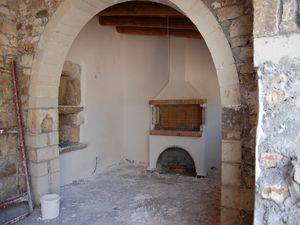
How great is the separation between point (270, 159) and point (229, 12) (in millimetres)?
1119

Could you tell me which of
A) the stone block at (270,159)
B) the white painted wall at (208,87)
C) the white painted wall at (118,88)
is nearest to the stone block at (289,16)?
the stone block at (270,159)

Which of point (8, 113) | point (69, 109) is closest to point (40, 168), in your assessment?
point (8, 113)

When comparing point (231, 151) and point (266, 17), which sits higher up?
point (266, 17)

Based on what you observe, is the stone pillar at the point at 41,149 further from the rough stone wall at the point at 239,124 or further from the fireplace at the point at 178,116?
the fireplace at the point at 178,116

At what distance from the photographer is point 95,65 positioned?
3.99 m

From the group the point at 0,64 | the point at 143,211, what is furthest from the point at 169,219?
the point at 0,64

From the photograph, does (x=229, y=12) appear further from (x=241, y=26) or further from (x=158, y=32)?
(x=158, y=32)

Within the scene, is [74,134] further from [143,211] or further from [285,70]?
[285,70]

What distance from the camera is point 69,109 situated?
3.46 meters

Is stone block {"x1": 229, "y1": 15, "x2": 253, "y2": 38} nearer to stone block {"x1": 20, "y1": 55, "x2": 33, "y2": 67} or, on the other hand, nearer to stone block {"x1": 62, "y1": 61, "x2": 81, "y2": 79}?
stone block {"x1": 20, "y1": 55, "x2": 33, "y2": 67}

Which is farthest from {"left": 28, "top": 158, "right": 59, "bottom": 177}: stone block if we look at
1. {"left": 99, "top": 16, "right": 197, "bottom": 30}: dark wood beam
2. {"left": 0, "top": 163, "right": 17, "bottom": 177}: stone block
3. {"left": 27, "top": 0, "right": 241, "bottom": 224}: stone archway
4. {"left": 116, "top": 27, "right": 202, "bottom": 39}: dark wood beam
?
{"left": 116, "top": 27, "right": 202, "bottom": 39}: dark wood beam

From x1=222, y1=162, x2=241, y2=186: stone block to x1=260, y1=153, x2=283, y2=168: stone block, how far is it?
727 millimetres

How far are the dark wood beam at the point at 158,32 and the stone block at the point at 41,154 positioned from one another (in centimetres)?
248

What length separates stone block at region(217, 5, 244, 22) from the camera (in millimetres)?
1721
